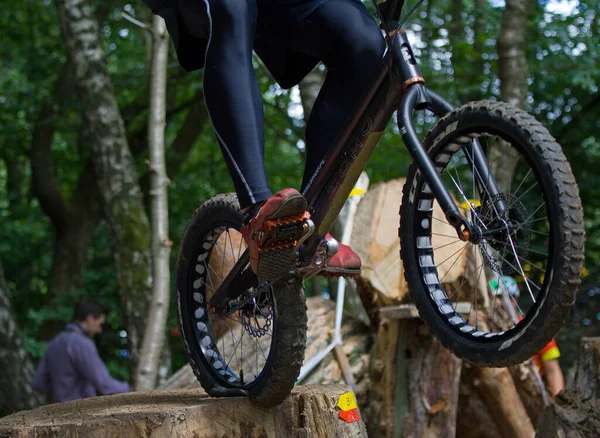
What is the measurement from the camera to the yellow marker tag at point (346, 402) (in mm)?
3226

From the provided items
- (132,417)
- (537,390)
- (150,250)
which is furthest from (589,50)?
(132,417)

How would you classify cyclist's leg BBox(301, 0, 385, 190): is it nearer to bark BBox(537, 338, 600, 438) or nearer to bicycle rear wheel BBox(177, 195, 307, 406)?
bicycle rear wheel BBox(177, 195, 307, 406)

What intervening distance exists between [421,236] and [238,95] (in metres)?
0.78

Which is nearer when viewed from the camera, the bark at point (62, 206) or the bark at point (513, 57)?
the bark at point (513, 57)

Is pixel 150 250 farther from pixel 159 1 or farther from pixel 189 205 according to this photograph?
pixel 189 205

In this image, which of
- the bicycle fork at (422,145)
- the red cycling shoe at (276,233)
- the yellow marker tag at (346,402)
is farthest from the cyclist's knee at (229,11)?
the yellow marker tag at (346,402)

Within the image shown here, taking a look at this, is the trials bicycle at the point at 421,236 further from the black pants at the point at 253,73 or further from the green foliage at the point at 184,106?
the green foliage at the point at 184,106

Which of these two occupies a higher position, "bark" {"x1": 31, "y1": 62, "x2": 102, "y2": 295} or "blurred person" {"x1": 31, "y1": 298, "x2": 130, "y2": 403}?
"bark" {"x1": 31, "y1": 62, "x2": 102, "y2": 295}

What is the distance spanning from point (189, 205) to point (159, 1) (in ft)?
37.6

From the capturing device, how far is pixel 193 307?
138 inches

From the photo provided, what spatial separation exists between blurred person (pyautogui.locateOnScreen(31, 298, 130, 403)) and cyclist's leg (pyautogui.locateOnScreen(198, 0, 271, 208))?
12.4 ft

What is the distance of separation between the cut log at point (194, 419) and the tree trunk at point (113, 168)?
4.15 metres

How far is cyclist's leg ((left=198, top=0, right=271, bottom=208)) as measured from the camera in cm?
282

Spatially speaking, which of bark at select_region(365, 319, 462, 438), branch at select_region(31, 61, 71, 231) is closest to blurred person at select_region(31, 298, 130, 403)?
bark at select_region(365, 319, 462, 438)
